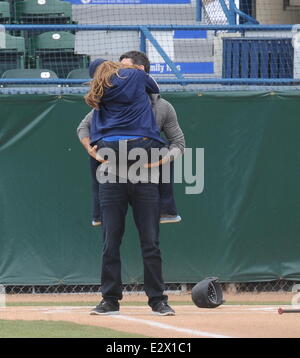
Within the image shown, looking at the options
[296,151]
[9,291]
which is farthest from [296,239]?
[9,291]

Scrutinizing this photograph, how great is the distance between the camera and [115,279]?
23.5 feet

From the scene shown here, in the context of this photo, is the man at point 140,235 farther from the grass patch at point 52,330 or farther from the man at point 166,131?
the grass patch at point 52,330

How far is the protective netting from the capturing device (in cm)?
1267

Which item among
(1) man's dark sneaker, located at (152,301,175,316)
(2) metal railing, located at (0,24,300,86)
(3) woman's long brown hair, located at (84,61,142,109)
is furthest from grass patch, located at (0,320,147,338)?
(2) metal railing, located at (0,24,300,86)

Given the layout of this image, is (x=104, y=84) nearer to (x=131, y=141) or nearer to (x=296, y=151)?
(x=131, y=141)

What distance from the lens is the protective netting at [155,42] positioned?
12672 mm

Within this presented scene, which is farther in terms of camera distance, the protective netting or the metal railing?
the protective netting

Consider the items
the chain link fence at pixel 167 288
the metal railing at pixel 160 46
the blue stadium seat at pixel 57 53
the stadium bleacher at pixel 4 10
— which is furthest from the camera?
the stadium bleacher at pixel 4 10

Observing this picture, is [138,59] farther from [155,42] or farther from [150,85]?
[155,42]

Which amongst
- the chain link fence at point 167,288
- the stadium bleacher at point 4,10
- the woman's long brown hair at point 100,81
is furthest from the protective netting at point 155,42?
the woman's long brown hair at point 100,81

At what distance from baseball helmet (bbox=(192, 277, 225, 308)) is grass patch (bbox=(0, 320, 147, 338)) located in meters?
1.14

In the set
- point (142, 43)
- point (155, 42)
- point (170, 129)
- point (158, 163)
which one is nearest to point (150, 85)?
point (170, 129)

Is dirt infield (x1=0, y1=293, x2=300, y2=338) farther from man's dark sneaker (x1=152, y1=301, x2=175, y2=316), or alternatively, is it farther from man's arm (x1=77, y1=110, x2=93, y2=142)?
man's arm (x1=77, y1=110, x2=93, y2=142)

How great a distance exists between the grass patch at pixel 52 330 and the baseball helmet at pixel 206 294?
1139mm
